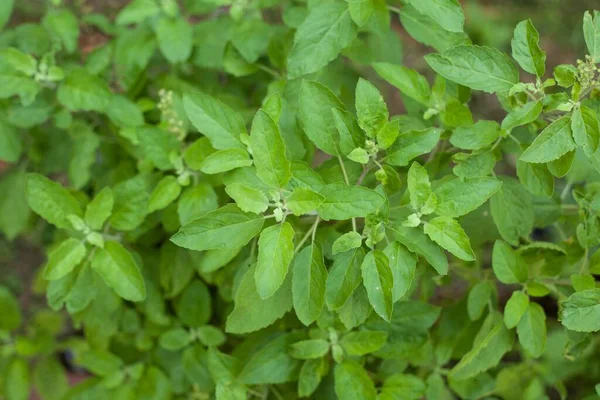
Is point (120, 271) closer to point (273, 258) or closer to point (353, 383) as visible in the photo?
point (273, 258)

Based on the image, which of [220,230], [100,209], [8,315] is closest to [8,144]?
[100,209]

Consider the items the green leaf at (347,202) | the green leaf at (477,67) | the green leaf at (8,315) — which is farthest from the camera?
the green leaf at (8,315)

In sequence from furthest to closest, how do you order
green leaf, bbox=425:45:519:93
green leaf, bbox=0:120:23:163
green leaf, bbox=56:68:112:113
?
green leaf, bbox=0:120:23:163 → green leaf, bbox=56:68:112:113 → green leaf, bbox=425:45:519:93

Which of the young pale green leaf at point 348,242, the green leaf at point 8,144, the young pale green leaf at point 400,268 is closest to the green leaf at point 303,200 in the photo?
the young pale green leaf at point 348,242

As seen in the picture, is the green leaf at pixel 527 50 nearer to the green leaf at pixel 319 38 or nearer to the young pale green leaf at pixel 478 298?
the green leaf at pixel 319 38

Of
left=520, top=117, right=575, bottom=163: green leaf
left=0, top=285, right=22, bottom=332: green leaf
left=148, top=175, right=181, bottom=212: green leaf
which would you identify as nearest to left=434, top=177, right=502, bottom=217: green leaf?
left=520, top=117, right=575, bottom=163: green leaf

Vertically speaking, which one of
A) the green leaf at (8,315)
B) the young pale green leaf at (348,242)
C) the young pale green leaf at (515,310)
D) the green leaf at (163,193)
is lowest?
the green leaf at (8,315)

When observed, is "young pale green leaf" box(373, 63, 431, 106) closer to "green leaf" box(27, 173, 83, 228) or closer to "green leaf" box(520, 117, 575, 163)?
"green leaf" box(520, 117, 575, 163)
